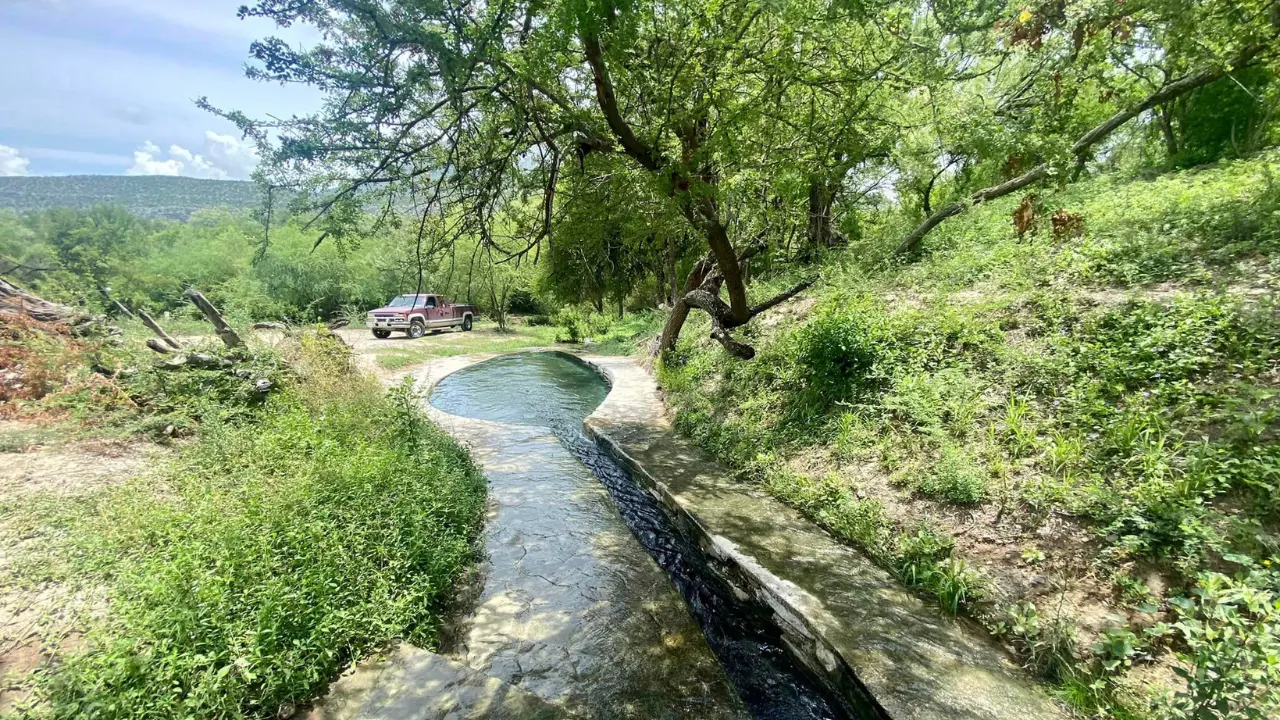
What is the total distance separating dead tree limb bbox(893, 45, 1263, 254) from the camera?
19.9 feet

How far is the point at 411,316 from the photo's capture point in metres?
19.6

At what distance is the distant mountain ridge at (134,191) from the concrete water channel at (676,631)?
64812 millimetres

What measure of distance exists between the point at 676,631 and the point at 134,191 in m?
85.7

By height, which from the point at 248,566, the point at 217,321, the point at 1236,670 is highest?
the point at 217,321

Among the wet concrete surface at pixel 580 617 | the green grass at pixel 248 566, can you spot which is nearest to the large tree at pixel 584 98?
the green grass at pixel 248 566

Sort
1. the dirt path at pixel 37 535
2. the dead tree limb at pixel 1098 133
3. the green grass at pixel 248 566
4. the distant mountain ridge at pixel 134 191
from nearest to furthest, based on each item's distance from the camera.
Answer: the green grass at pixel 248 566
the dirt path at pixel 37 535
the dead tree limb at pixel 1098 133
the distant mountain ridge at pixel 134 191

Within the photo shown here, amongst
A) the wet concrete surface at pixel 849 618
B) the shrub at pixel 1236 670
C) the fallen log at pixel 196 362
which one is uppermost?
the fallen log at pixel 196 362

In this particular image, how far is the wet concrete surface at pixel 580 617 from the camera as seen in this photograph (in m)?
2.82

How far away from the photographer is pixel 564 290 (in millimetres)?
24844

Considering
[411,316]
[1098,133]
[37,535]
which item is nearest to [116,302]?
[37,535]

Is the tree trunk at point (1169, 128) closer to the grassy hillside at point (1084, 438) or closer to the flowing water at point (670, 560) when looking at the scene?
the grassy hillside at point (1084, 438)

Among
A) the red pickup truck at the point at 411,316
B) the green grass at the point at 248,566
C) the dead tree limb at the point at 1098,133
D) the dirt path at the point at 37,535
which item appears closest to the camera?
the green grass at the point at 248,566

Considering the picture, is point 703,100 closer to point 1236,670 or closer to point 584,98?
point 584,98

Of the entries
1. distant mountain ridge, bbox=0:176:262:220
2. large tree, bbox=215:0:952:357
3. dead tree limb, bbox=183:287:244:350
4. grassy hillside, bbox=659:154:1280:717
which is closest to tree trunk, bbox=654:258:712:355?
large tree, bbox=215:0:952:357
